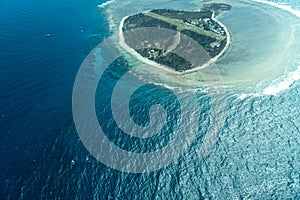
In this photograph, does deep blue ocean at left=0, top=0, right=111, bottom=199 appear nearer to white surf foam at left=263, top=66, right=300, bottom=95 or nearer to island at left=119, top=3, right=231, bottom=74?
island at left=119, top=3, right=231, bottom=74

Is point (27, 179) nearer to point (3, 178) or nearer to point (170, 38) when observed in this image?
point (3, 178)

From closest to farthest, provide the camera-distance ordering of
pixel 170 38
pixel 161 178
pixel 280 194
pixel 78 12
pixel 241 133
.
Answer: pixel 280 194 < pixel 161 178 < pixel 241 133 < pixel 170 38 < pixel 78 12

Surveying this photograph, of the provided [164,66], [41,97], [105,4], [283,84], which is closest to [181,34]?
[164,66]

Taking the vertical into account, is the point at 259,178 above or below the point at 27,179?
above

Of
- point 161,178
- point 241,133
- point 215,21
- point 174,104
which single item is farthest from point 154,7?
point 161,178

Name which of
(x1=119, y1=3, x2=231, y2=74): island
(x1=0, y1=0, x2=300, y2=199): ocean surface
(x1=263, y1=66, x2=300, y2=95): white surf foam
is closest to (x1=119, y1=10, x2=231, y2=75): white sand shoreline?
(x1=119, y1=3, x2=231, y2=74): island

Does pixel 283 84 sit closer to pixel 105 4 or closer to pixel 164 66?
pixel 164 66
